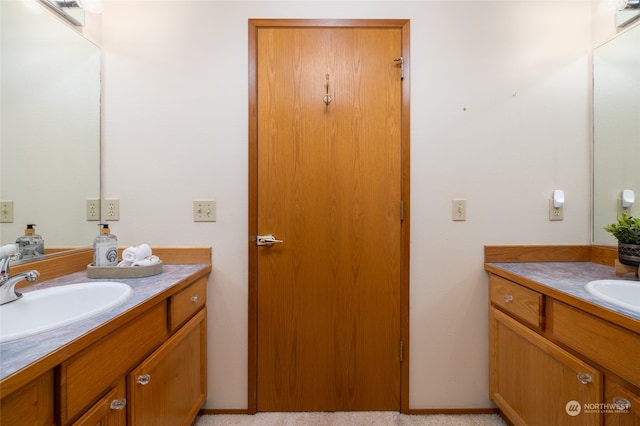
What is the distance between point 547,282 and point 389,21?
151 centimetres

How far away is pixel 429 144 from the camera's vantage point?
62.7 inches

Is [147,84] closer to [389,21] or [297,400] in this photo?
[389,21]

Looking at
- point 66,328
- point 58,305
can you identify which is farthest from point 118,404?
point 58,305

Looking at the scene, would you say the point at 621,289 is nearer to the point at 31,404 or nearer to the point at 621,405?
the point at 621,405

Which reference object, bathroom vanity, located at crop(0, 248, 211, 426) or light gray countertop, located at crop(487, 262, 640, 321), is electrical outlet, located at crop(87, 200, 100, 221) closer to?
bathroom vanity, located at crop(0, 248, 211, 426)

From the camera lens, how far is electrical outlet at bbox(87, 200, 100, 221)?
1520 millimetres

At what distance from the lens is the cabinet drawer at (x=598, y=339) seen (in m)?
0.83

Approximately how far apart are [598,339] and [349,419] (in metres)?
1.18

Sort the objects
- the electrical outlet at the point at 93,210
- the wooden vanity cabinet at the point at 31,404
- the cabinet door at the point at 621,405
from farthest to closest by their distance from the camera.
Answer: the electrical outlet at the point at 93,210
the cabinet door at the point at 621,405
the wooden vanity cabinet at the point at 31,404

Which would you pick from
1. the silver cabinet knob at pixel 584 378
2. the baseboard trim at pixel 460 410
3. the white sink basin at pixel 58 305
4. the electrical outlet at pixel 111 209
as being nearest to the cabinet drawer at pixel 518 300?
the silver cabinet knob at pixel 584 378

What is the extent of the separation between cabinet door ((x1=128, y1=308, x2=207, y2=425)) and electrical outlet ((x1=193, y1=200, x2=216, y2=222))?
19.9 inches

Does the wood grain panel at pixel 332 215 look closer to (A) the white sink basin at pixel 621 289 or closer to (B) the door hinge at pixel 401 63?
(B) the door hinge at pixel 401 63

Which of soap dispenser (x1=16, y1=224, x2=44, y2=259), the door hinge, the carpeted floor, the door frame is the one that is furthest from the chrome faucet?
the door hinge

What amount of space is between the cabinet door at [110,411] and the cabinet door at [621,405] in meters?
1.53
